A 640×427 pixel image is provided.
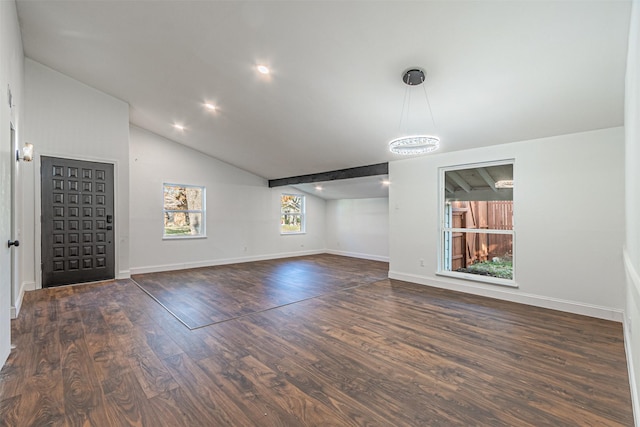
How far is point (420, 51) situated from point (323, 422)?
10.1 feet

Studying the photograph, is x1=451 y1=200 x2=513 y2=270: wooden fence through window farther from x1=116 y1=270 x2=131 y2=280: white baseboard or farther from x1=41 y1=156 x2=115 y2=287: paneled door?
x1=41 y1=156 x2=115 y2=287: paneled door

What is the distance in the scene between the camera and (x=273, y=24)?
2.77 m

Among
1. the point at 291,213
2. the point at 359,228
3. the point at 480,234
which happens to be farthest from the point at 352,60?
the point at 291,213

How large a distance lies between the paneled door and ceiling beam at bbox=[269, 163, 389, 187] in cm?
391

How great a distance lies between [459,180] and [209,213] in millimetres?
5575

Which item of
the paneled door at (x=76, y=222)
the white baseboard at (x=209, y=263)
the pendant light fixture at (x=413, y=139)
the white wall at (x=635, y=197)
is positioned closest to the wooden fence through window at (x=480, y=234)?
the pendant light fixture at (x=413, y=139)

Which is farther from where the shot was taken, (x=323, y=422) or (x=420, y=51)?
(x=420, y=51)

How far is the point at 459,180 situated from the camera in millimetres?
5016

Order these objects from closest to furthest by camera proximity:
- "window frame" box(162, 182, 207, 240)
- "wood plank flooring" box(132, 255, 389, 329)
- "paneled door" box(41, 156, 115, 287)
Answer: "wood plank flooring" box(132, 255, 389, 329) → "paneled door" box(41, 156, 115, 287) → "window frame" box(162, 182, 207, 240)

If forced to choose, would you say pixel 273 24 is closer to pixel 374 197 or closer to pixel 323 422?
pixel 323 422

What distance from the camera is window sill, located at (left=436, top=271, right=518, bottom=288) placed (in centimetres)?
426

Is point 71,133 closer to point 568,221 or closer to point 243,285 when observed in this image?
point 243,285

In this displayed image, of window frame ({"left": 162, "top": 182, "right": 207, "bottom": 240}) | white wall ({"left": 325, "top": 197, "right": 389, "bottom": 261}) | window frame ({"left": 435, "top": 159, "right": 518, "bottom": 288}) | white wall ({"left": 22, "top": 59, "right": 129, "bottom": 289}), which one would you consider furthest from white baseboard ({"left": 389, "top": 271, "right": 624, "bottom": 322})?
white wall ({"left": 22, "top": 59, "right": 129, "bottom": 289})

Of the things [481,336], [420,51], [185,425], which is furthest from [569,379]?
[420,51]
